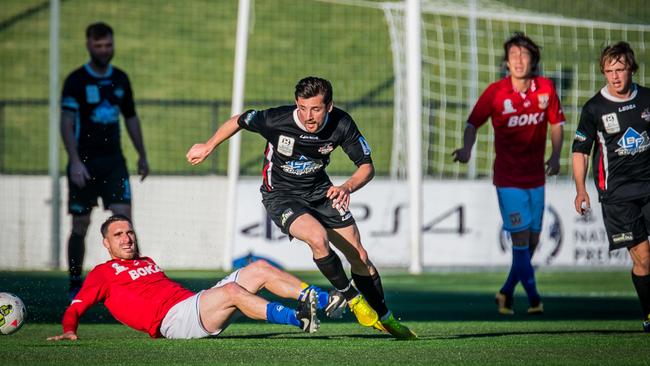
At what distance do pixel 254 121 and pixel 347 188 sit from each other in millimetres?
990

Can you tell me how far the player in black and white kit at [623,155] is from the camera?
27.0 ft

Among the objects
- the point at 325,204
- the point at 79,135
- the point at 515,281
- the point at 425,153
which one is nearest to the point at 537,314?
the point at 515,281

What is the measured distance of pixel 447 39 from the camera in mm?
23422

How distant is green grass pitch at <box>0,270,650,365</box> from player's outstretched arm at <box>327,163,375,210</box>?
0.94m

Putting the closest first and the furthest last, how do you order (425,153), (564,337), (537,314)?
(564,337) → (537,314) → (425,153)

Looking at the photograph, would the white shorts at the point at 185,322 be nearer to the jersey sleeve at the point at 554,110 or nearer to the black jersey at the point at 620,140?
the black jersey at the point at 620,140

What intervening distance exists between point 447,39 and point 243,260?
12.1 metres

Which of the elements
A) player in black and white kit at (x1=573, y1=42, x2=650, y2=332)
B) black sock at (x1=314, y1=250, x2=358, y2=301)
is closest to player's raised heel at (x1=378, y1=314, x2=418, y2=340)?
black sock at (x1=314, y1=250, x2=358, y2=301)

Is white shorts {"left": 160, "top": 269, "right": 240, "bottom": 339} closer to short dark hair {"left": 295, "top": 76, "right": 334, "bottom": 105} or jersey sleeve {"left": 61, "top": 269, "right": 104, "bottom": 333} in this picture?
jersey sleeve {"left": 61, "top": 269, "right": 104, "bottom": 333}

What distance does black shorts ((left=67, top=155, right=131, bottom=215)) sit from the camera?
10602 millimetres

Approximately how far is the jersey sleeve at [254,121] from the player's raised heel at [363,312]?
55.6 inches

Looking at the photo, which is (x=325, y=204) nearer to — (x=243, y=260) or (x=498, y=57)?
(x=243, y=260)

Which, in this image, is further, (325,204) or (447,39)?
(447,39)

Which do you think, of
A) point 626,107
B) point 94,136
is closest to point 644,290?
point 626,107
